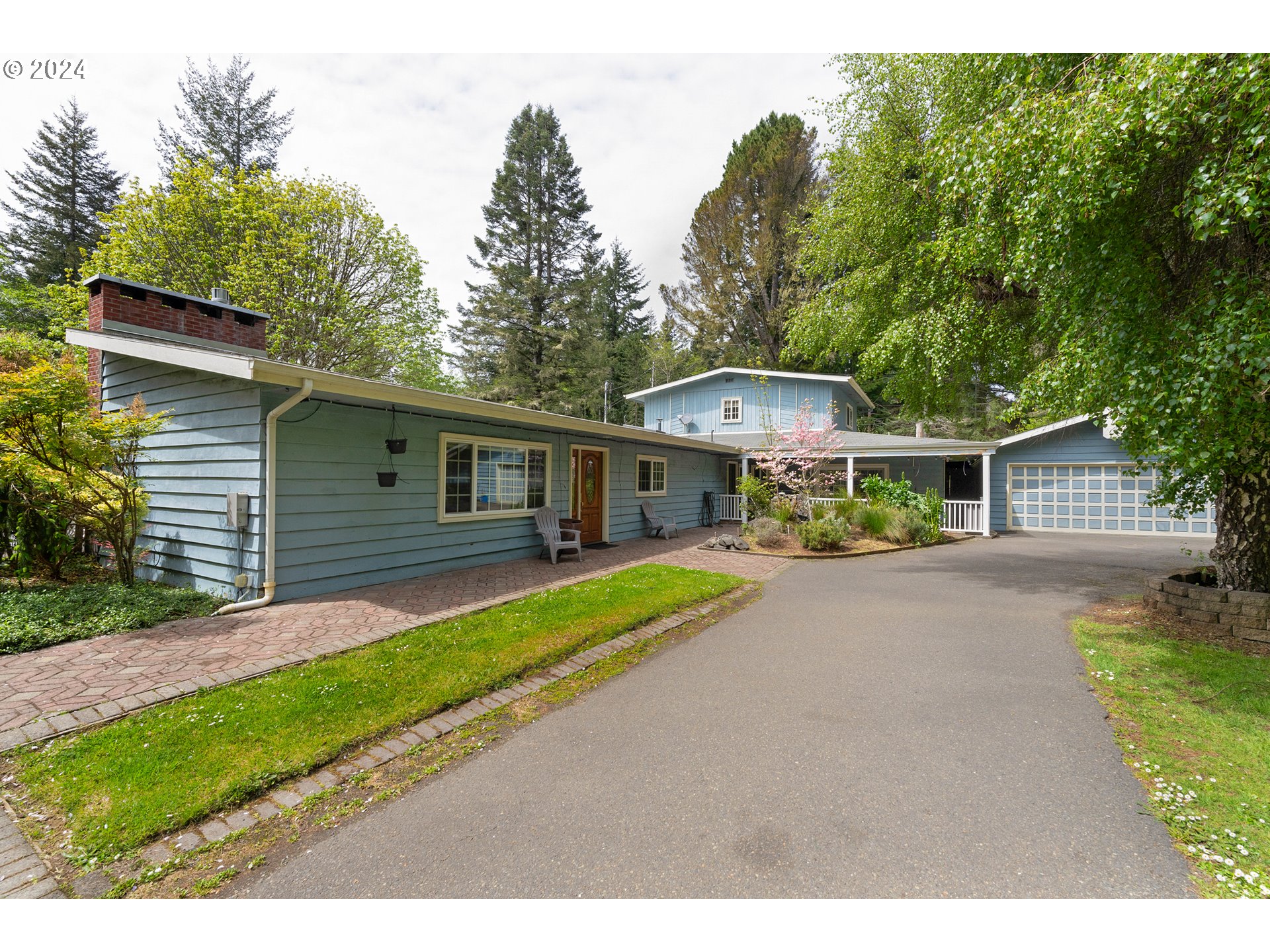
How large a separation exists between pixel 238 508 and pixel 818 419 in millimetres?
16215

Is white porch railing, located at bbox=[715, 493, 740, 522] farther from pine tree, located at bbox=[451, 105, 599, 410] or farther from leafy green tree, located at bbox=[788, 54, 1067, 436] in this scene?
pine tree, located at bbox=[451, 105, 599, 410]

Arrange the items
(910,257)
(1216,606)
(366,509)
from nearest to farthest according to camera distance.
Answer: (1216,606), (366,509), (910,257)

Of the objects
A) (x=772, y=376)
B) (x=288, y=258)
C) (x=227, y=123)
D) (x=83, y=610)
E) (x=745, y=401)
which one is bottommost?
(x=83, y=610)

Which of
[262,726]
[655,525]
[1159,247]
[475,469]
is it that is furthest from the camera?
[655,525]

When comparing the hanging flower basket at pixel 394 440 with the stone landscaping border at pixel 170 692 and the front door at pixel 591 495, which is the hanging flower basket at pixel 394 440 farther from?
the front door at pixel 591 495

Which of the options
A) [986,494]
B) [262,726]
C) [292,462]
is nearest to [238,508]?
[292,462]

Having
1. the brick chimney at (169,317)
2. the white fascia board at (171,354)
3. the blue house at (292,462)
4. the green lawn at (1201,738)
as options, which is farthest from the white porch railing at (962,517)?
the brick chimney at (169,317)

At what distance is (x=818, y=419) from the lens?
58.2 feet

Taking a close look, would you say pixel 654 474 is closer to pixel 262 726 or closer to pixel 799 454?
pixel 799 454

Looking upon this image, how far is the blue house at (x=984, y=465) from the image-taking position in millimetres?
14008

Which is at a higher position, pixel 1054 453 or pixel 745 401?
pixel 745 401

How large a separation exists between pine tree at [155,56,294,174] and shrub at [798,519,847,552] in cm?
2409

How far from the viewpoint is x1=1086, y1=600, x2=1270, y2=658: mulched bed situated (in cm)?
476

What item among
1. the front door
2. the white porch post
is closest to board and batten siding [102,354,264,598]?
the front door
